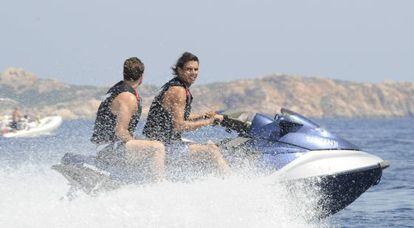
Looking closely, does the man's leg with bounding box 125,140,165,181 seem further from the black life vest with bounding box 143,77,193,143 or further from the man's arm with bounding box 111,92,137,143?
the black life vest with bounding box 143,77,193,143

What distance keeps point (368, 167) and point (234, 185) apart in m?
1.43

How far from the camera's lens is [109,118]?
23.0 feet

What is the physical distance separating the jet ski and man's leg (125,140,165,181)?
23.2 inches

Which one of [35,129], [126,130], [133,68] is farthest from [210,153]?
[35,129]

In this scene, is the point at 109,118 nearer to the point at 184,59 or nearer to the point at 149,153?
the point at 149,153

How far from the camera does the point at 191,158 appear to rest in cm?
726

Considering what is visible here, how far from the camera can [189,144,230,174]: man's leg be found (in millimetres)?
7273

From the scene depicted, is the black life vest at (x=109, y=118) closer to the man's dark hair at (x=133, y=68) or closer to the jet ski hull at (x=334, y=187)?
the man's dark hair at (x=133, y=68)

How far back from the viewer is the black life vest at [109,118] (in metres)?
6.97

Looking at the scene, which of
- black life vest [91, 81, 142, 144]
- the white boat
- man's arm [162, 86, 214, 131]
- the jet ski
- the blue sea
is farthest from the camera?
the white boat

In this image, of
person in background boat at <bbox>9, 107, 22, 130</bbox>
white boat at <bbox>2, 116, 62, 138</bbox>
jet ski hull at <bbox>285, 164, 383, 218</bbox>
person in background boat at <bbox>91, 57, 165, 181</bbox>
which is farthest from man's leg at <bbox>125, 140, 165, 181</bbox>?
person in background boat at <bbox>9, 107, 22, 130</bbox>

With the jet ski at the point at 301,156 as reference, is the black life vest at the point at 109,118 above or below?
above

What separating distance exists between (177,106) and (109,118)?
2.03 feet

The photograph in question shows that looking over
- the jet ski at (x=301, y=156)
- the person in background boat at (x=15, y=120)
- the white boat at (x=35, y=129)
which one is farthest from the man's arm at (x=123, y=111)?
the person in background boat at (x=15, y=120)
